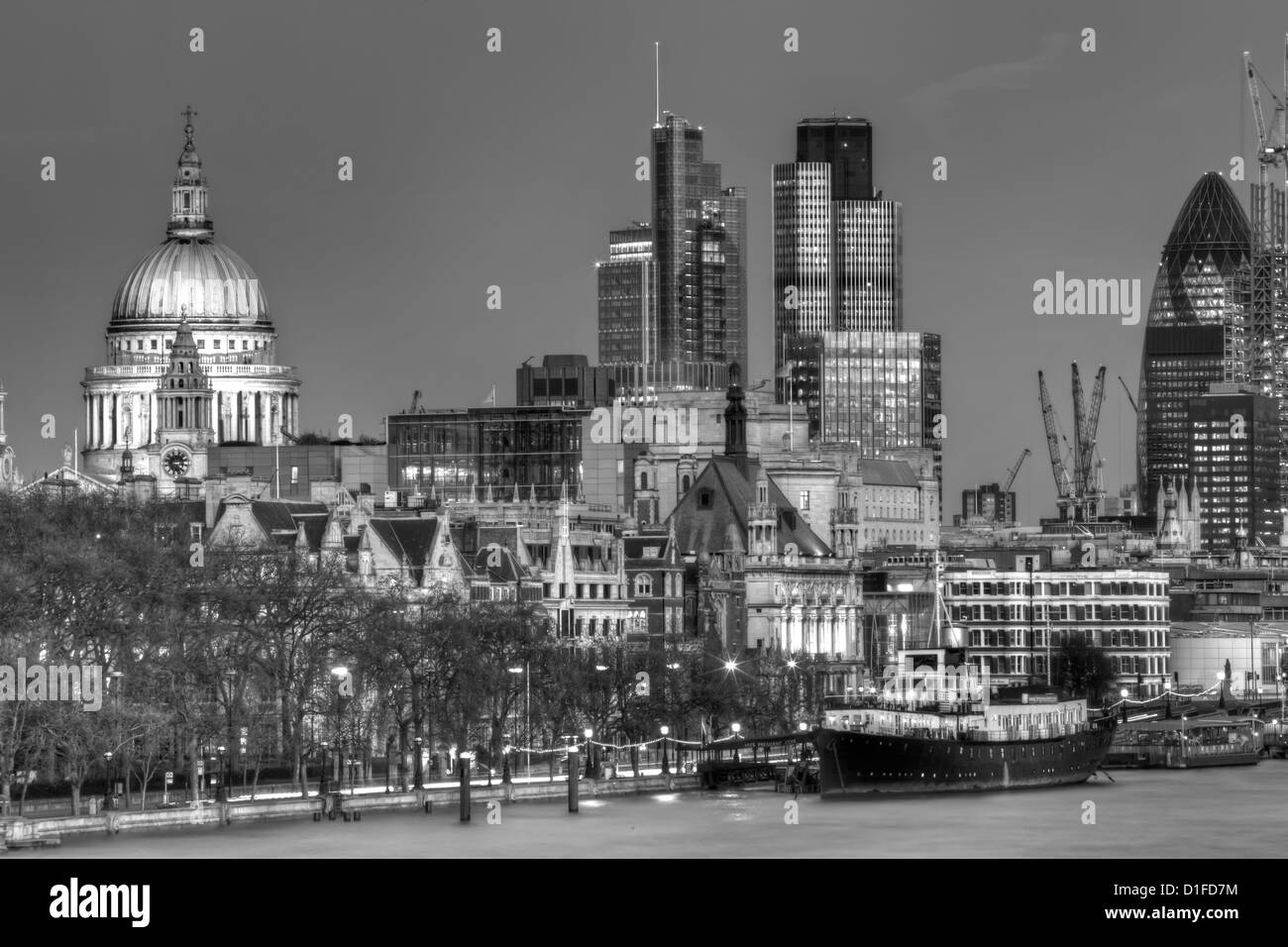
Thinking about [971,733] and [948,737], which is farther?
[971,733]

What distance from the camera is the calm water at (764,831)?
122 meters

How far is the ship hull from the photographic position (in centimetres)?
15150

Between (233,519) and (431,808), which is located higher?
(233,519)

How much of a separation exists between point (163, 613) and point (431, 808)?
11.9 m

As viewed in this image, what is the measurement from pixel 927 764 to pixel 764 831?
22.0 m

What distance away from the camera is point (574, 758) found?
13662 centimetres

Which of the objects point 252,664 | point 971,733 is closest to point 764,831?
point 252,664

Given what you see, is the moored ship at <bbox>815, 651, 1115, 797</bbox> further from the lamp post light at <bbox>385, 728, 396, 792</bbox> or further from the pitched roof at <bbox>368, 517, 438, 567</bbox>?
the pitched roof at <bbox>368, 517, 438, 567</bbox>

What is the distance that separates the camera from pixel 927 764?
154 metres

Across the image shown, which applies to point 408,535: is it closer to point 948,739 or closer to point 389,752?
point 389,752
